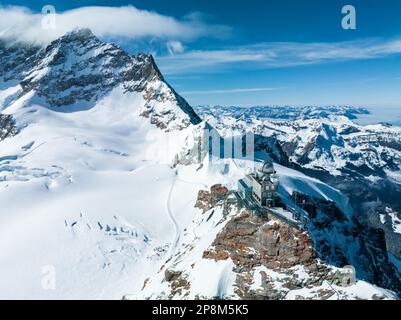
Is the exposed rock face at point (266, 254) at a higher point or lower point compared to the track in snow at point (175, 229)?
higher

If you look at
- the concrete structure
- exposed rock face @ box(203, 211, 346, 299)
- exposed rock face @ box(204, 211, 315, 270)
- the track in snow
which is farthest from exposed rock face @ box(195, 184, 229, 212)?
exposed rock face @ box(203, 211, 346, 299)

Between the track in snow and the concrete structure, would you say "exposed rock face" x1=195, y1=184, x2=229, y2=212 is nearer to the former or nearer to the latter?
the track in snow

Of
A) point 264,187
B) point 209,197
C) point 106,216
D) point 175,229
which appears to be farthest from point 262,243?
point 106,216

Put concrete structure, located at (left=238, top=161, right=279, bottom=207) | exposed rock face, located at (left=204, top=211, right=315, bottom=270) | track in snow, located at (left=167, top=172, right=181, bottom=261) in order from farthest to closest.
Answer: track in snow, located at (left=167, top=172, right=181, bottom=261), concrete structure, located at (left=238, top=161, right=279, bottom=207), exposed rock face, located at (left=204, top=211, right=315, bottom=270)

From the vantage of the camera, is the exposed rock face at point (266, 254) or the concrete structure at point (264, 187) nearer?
the exposed rock face at point (266, 254)

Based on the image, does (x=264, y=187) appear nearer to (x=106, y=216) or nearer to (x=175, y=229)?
(x=175, y=229)

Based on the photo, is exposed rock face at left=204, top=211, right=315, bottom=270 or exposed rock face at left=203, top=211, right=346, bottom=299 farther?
exposed rock face at left=204, top=211, right=315, bottom=270

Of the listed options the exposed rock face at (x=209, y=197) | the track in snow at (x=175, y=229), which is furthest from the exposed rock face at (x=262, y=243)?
the exposed rock face at (x=209, y=197)

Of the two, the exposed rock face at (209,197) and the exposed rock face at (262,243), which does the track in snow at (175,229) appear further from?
the exposed rock face at (262,243)
